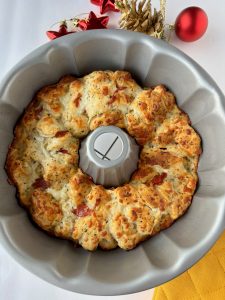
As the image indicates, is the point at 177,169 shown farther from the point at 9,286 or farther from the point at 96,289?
the point at 9,286

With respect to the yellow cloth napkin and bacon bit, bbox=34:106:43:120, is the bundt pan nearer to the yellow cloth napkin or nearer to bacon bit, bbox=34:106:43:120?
bacon bit, bbox=34:106:43:120

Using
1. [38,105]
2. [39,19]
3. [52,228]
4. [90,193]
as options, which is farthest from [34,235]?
[39,19]

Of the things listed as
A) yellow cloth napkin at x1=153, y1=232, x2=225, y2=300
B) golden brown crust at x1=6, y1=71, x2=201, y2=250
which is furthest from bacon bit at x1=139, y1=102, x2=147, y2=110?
yellow cloth napkin at x1=153, y1=232, x2=225, y2=300

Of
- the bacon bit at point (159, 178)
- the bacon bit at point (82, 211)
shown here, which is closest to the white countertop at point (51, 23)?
the bacon bit at point (159, 178)

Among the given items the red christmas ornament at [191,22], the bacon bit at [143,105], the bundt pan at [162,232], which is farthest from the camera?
the red christmas ornament at [191,22]

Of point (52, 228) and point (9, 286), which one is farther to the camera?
point (9, 286)

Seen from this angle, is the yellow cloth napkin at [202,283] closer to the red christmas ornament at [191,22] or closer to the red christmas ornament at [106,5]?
the red christmas ornament at [191,22]
